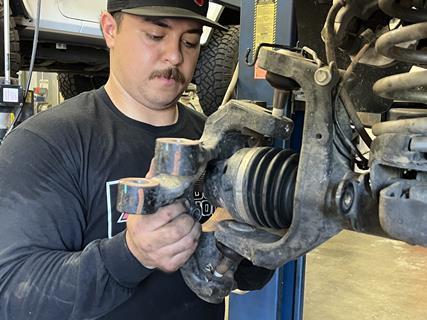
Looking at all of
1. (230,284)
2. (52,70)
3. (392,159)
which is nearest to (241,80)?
(230,284)

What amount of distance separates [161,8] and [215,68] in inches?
49.1

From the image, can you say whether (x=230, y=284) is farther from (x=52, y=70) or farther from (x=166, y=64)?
(x=52, y=70)

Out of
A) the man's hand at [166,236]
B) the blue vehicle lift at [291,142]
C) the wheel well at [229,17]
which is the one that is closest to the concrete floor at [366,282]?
the blue vehicle lift at [291,142]

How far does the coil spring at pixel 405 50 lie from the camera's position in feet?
1.81

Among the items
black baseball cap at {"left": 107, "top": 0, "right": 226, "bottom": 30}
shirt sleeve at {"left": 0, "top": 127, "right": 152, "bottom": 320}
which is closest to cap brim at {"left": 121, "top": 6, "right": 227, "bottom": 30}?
black baseball cap at {"left": 107, "top": 0, "right": 226, "bottom": 30}

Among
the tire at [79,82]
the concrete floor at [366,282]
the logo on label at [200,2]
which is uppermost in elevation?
the logo on label at [200,2]

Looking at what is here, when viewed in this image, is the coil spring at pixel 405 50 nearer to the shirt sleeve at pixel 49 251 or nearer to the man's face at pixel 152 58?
the shirt sleeve at pixel 49 251

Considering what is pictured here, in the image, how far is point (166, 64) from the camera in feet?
3.29

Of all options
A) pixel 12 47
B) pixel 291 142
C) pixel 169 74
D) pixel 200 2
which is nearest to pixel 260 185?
pixel 169 74

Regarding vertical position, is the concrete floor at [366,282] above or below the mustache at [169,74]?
below

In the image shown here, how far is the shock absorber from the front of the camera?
552mm

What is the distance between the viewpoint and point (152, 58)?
100 cm

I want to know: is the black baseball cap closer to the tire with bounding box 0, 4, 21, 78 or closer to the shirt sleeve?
the shirt sleeve

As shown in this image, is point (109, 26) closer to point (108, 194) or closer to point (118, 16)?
point (118, 16)
